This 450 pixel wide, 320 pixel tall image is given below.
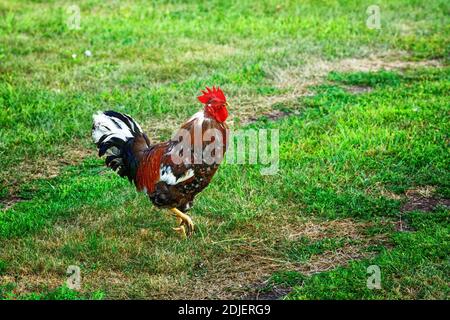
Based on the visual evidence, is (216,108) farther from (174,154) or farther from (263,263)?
(263,263)

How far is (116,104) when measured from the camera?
8.64 meters

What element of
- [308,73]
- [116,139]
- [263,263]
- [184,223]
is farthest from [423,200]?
[308,73]

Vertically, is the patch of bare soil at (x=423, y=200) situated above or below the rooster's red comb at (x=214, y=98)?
below

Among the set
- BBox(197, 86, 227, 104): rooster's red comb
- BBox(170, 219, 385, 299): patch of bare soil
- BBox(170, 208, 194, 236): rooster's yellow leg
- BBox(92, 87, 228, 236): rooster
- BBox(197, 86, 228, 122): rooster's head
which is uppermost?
BBox(197, 86, 227, 104): rooster's red comb

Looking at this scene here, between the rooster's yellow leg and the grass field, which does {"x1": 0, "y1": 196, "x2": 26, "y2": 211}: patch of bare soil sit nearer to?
the grass field

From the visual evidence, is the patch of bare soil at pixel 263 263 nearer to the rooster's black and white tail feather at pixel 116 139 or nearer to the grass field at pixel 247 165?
the grass field at pixel 247 165

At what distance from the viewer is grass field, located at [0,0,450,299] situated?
17.4 feet

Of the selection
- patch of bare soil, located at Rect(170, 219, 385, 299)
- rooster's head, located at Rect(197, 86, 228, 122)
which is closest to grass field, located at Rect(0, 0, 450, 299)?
patch of bare soil, located at Rect(170, 219, 385, 299)

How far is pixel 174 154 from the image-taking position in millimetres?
5488

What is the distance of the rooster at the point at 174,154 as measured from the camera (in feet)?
17.7

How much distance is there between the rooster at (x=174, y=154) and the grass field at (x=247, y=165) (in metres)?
0.40

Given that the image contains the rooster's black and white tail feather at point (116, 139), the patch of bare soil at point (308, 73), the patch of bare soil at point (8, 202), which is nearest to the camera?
the rooster's black and white tail feather at point (116, 139)

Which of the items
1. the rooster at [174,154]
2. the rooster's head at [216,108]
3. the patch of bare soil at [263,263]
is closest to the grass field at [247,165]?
the patch of bare soil at [263,263]

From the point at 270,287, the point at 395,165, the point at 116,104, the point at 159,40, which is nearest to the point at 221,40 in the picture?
the point at 159,40
